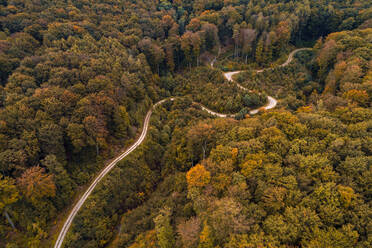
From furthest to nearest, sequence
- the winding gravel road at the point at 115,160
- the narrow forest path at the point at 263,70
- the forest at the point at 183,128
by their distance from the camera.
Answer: the narrow forest path at the point at 263,70, the winding gravel road at the point at 115,160, the forest at the point at 183,128

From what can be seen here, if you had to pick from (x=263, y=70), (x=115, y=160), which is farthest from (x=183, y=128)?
(x=263, y=70)

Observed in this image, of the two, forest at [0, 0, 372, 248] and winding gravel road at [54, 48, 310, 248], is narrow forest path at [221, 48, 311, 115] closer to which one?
winding gravel road at [54, 48, 310, 248]

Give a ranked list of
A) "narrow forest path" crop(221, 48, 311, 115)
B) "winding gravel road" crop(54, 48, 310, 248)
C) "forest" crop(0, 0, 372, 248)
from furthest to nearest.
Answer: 1. "narrow forest path" crop(221, 48, 311, 115)
2. "winding gravel road" crop(54, 48, 310, 248)
3. "forest" crop(0, 0, 372, 248)

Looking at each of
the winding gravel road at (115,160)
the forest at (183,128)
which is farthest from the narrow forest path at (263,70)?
the forest at (183,128)

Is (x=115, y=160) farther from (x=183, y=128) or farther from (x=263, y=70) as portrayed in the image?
(x=263, y=70)

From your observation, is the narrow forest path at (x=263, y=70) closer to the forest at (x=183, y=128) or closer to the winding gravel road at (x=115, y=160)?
the winding gravel road at (x=115, y=160)

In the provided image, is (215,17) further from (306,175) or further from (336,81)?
(306,175)

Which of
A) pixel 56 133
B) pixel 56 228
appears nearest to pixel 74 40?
pixel 56 133

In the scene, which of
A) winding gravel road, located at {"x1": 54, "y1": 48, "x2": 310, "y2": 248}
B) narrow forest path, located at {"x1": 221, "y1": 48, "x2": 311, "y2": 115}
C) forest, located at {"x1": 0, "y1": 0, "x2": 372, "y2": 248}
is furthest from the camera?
narrow forest path, located at {"x1": 221, "y1": 48, "x2": 311, "y2": 115}

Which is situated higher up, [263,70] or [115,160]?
[263,70]

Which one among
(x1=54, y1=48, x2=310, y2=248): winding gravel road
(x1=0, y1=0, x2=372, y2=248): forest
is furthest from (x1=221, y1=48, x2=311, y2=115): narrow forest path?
(x1=0, y1=0, x2=372, y2=248): forest
